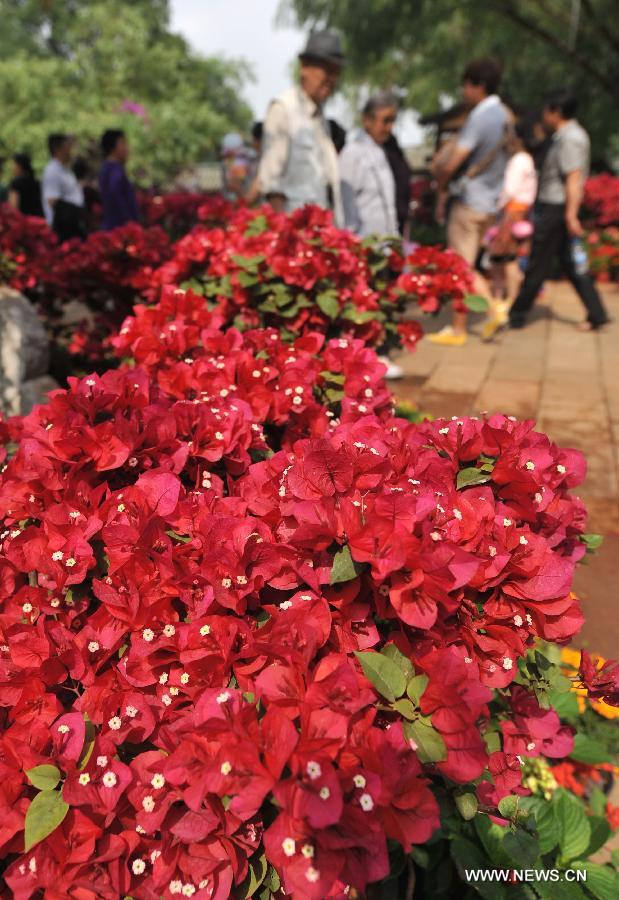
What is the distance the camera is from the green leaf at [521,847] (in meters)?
1.10

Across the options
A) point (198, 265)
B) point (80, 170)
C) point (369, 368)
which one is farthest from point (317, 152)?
point (80, 170)

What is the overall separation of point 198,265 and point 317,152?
1367 mm

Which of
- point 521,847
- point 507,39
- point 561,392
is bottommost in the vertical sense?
point 561,392

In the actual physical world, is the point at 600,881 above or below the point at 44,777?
below

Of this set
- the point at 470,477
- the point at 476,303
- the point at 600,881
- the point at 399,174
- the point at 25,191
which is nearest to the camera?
the point at 470,477

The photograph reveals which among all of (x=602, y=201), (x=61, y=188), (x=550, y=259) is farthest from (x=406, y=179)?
(x=602, y=201)

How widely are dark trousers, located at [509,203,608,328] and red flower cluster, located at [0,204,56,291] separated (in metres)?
4.38

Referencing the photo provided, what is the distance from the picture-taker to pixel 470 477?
1242 mm

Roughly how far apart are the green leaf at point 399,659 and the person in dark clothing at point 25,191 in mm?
7830

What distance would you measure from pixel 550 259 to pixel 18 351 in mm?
5002

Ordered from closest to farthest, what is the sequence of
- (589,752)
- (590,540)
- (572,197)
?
(590,540) → (589,752) → (572,197)

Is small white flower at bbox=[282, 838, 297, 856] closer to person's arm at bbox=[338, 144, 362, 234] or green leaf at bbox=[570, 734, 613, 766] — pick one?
green leaf at bbox=[570, 734, 613, 766]

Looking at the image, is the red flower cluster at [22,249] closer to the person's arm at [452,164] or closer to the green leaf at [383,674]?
the person's arm at [452,164]

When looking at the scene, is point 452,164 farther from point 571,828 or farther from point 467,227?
point 571,828
